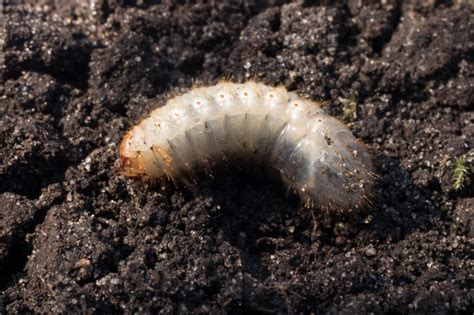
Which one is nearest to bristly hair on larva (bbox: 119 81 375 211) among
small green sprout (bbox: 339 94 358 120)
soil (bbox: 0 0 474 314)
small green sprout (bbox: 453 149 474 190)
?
soil (bbox: 0 0 474 314)

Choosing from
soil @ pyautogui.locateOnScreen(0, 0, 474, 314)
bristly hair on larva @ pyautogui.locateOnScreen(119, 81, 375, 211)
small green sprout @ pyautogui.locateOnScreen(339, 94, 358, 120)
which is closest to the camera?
soil @ pyautogui.locateOnScreen(0, 0, 474, 314)

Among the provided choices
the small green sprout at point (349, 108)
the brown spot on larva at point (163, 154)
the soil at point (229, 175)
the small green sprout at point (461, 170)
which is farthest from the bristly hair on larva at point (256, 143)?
the small green sprout at point (461, 170)

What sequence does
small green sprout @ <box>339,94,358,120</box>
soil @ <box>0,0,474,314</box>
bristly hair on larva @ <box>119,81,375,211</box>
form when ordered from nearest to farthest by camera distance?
soil @ <box>0,0,474,314</box> < bristly hair on larva @ <box>119,81,375,211</box> < small green sprout @ <box>339,94,358,120</box>

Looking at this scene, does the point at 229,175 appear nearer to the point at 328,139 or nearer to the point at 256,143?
the point at 256,143

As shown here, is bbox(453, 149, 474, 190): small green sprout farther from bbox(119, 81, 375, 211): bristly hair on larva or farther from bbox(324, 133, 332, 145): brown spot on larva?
bbox(324, 133, 332, 145): brown spot on larva

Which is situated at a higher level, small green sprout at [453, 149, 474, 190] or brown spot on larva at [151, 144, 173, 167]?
brown spot on larva at [151, 144, 173, 167]

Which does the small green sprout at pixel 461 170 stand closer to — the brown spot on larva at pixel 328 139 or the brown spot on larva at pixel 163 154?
the brown spot on larva at pixel 328 139
